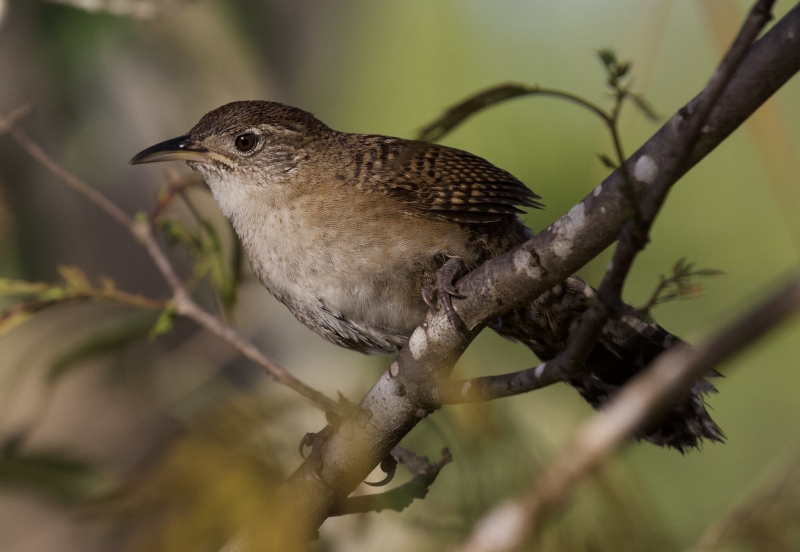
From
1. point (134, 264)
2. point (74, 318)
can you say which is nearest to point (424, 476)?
point (74, 318)

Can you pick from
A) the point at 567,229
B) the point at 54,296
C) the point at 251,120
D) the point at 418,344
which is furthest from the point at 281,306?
the point at 567,229

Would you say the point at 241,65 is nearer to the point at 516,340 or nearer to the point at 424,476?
the point at 516,340

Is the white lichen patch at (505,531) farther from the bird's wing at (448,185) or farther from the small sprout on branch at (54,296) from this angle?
the small sprout on branch at (54,296)

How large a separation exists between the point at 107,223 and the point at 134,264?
14.1 inches

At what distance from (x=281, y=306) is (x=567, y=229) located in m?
4.07

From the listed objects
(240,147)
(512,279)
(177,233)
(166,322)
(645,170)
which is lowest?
(166,322)

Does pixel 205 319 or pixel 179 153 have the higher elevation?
pixel 179 153

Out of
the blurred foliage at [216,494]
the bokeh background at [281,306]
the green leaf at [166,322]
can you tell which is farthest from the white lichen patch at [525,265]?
the green leaf at [166,322]

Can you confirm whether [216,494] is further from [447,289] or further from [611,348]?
[611,348]

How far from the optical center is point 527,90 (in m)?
1.81

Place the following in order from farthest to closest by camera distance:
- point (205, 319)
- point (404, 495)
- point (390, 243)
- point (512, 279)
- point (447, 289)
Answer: point (205, 319), point (390, 243), point (404, 495), point (447, 289), point (512, 279)

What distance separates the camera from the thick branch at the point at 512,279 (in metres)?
1.68

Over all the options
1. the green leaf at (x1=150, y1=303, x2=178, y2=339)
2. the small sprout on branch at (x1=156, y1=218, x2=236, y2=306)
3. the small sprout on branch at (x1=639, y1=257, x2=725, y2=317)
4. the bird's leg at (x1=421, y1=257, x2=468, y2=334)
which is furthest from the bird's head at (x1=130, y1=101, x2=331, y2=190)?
the small sprout on branch at (x1=639, y1=257, x2=725, y2=317)

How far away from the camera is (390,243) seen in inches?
111
